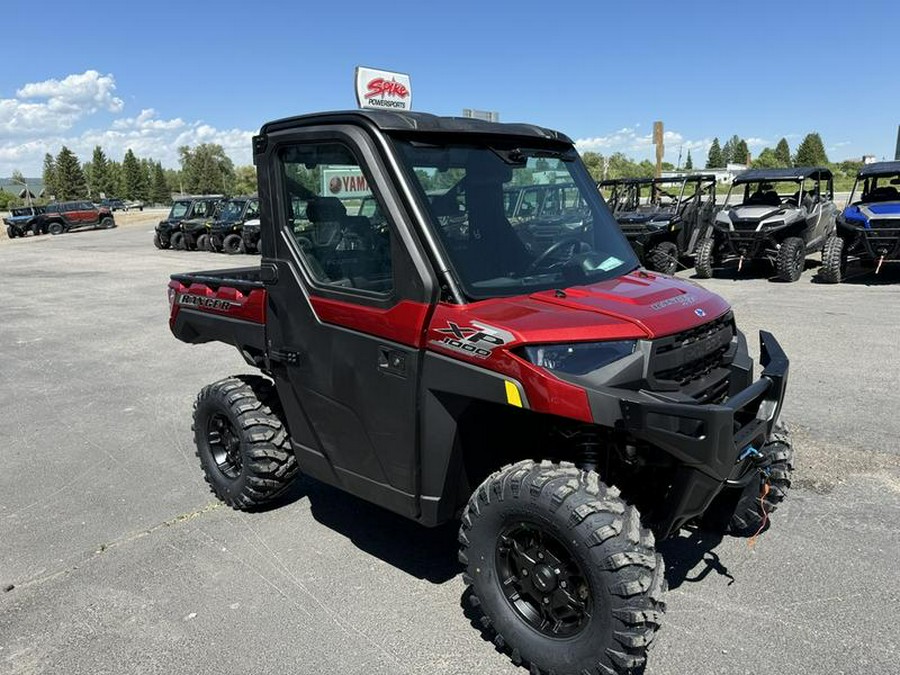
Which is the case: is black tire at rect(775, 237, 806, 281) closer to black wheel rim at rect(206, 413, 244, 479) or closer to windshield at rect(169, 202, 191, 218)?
black wheel rim at rect(206, 413, 244, 479)

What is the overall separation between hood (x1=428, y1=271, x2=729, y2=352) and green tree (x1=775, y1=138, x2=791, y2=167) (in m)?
84.6

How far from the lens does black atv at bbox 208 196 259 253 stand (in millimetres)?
23359

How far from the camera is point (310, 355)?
3.41 m

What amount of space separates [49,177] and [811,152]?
327 ft

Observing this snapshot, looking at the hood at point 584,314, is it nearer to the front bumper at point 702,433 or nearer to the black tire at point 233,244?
the front bumper at point 702,433

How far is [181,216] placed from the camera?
26.4m

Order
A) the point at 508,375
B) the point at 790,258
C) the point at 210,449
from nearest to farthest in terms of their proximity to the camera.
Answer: the point at 508,375 → the point at 210,449 → the point at 790,258

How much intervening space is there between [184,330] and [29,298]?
12157 millimetres

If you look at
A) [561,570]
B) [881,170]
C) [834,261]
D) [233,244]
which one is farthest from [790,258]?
[233,244]

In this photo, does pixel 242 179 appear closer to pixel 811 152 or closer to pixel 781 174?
pixel 811 152

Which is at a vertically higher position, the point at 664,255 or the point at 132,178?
the point at 132,178

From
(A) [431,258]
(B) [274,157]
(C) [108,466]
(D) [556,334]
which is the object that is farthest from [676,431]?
(C) [108,466]

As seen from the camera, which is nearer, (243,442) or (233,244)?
(243,442)

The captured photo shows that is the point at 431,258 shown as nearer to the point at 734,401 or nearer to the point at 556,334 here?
the point at 556,334
